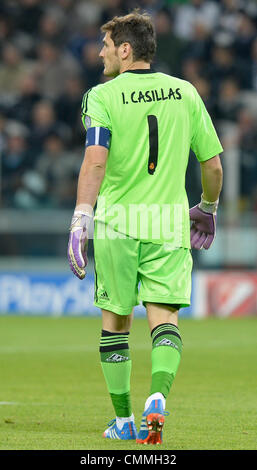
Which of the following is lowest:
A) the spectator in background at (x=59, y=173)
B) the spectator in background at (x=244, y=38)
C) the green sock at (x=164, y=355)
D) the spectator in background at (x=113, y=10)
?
the green sock at (x=164, y=355)

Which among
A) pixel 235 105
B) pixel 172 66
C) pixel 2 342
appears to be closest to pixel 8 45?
pixel 172 66

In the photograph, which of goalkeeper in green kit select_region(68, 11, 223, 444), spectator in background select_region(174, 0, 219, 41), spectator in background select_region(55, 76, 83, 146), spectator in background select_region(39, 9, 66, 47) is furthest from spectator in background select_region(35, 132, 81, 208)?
goalkeeper in green kit select_region(68, 11, 223, 444)

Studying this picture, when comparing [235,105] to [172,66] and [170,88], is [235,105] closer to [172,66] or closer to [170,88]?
[172,66]

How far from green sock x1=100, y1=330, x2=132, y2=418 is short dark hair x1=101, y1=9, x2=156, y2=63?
1.41 m

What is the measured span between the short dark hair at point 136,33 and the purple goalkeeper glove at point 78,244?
866 millimetres

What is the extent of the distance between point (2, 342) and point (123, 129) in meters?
7.01

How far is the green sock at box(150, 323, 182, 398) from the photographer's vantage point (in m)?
5.06

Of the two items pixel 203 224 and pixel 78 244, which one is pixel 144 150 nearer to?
pixel 78 244

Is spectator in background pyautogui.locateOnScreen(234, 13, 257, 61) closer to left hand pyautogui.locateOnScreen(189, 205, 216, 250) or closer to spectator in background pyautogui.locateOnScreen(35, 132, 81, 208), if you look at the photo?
spectator in background pyautogui.locateOnScreen(35, 132, 81, 208)

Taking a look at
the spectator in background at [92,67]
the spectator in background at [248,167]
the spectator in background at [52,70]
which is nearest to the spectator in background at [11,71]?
the spectator in background at [52,70]

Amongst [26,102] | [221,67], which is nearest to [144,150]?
[26,102]

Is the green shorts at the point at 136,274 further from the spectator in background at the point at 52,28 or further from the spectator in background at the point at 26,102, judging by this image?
the spectator in background at the point at 52,28

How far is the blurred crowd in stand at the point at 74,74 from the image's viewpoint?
15.8 meters

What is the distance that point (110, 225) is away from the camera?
529cm
